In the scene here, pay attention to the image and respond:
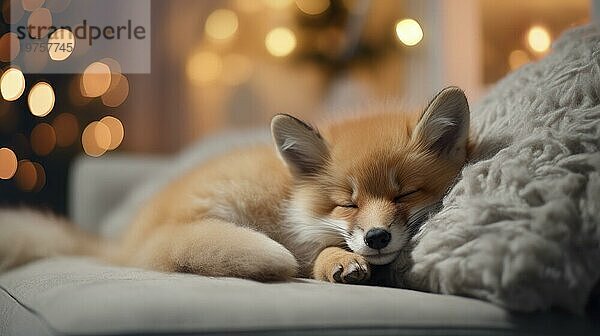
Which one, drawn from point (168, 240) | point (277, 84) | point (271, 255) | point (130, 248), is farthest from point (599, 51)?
point (277, 84)

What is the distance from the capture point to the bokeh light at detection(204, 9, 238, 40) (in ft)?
9.83

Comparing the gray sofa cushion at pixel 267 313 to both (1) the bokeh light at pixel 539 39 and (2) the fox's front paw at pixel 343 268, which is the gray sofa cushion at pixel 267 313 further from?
(1) the bokeh light at pixel 539 39

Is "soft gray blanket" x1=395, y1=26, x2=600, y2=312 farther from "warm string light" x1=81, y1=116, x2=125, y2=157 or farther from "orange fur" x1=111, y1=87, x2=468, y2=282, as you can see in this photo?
"warm string light" x1=81, y1=116, x2=125, y2=157

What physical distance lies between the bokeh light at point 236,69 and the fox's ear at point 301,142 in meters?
1.76

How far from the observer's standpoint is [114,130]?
291 cm

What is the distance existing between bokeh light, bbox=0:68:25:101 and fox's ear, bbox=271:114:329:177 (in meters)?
0.86

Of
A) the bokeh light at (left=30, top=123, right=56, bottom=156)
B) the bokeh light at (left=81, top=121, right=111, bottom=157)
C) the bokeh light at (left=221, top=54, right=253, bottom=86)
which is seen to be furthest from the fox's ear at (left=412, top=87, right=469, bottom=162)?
the bokeh light at (left=221, top=54, right=253, bottom=86)

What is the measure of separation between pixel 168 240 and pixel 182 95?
6.08 ft

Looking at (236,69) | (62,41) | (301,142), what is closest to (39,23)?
(62,41)

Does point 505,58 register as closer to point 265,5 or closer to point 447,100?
point 447,100

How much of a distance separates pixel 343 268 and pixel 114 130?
6.63ft

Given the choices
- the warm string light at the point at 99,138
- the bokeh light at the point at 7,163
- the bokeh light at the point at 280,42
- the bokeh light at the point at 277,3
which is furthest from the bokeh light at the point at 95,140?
the bokeh light at the point at 277,3

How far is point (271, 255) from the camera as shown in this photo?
1.07m

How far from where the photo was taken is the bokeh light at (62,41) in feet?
5.00
